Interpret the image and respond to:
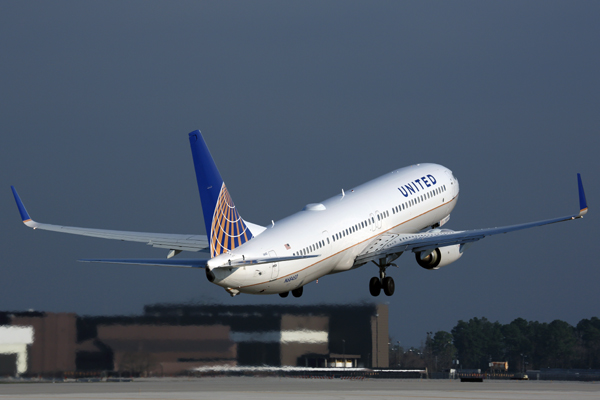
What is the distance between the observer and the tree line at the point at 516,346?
370 feet

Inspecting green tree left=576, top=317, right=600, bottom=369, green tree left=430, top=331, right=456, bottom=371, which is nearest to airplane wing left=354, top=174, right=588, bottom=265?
green tree left=576, top=317, right=600, bottom=369

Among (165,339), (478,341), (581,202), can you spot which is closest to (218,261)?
(581,202)

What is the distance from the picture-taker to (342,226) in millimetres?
45062

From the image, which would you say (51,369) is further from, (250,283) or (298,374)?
(250,283)

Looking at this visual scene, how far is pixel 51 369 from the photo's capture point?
174 ft

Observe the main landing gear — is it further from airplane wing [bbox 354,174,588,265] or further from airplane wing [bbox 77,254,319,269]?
airplane wing [bbox 77,254,319,269]

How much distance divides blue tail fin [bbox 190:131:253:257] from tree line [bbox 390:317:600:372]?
198 ft

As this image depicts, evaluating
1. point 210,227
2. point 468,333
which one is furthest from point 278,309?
point 468,333

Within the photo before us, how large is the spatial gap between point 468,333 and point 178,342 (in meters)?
105

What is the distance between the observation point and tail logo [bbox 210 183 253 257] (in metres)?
37.5

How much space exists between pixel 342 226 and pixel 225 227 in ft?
29.1


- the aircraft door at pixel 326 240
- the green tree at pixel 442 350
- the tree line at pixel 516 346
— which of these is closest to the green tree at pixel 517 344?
the tree line at pixel 516 346

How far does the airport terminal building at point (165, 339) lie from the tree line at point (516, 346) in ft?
132

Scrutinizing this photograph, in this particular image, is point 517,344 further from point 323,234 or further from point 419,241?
point 323,234
